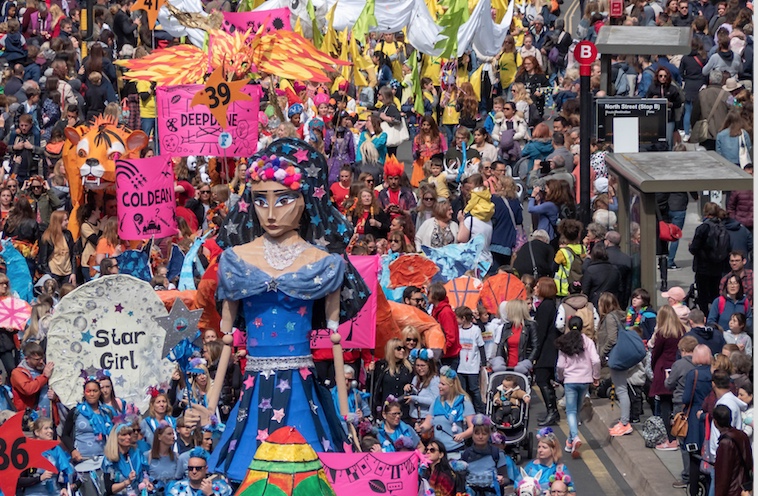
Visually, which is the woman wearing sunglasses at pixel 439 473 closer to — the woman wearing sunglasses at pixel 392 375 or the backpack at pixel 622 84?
the woman wearing sunglasses at pixel 392 375

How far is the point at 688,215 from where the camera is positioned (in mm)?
26359

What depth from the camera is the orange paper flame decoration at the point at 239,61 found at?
21.3m

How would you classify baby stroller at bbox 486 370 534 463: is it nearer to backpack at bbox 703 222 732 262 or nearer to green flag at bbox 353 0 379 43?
backpack at bbox 703 222 732 262

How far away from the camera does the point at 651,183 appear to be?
19297 mm

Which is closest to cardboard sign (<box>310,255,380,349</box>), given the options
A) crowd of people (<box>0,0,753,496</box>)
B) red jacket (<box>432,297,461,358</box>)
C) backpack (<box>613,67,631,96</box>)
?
crowd of people (<box>0,0,753,496</box>)

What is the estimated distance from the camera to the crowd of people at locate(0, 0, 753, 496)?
14.4 metres

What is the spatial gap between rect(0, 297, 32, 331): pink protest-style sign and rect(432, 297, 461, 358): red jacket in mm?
3752

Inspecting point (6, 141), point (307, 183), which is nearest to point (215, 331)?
point (307, 183)

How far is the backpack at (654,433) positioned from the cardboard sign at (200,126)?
6007mm

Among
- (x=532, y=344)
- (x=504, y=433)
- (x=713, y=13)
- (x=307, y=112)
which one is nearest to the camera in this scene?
(x=504, y=433)

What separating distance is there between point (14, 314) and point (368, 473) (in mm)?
7075

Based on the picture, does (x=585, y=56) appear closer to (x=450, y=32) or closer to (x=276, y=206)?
(x=450, y=32)

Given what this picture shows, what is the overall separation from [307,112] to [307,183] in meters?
13.4

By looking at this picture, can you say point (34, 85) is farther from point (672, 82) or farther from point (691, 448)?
point (691, 448)
